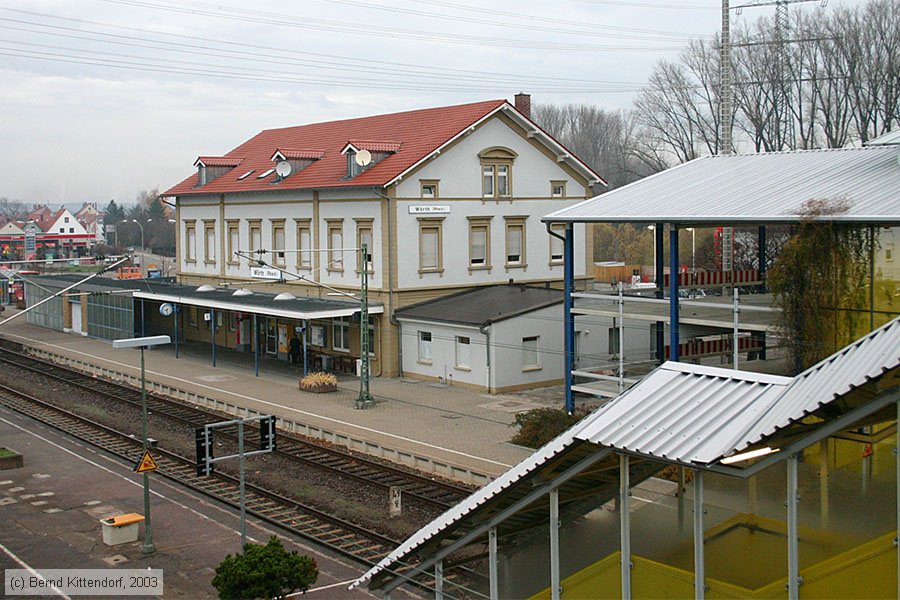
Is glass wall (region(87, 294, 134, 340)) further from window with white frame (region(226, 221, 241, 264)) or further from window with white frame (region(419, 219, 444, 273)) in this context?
window with white frame (region(419, 219, 444, 273))

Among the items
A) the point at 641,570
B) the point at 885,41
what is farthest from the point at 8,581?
the point at 885,41

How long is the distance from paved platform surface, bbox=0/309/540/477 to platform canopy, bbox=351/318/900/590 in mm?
12042

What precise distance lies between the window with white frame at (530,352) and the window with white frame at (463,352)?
185cm

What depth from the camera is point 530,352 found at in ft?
112

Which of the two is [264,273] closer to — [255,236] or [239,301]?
[239,301]

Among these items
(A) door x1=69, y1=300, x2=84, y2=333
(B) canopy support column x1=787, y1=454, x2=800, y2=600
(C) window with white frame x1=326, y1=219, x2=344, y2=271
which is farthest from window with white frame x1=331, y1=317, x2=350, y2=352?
(B) canopy support column x1=787, y1=454, x2=800, y2=600

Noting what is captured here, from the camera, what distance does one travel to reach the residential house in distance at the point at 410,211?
3744 cm

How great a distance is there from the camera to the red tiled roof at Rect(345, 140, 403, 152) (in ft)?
127

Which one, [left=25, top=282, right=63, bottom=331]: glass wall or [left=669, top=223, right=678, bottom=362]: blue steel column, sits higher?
[left=669, top=223, right=678, bottom=362]: blue steel column

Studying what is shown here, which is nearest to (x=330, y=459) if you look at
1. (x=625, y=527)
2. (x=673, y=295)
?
(x=673, y=295)

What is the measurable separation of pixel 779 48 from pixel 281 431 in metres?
35.0

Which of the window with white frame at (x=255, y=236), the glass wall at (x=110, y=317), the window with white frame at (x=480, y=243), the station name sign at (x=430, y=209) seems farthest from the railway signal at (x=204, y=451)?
the glass wall at (x=110, y=317)

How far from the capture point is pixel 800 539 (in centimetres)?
834

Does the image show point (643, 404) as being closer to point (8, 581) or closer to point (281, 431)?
point (8, 581)
